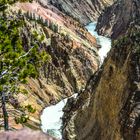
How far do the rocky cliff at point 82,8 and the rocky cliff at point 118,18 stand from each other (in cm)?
1342

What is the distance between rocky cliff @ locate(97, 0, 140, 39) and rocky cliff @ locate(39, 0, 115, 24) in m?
13.4

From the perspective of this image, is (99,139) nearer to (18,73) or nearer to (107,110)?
(107,110)

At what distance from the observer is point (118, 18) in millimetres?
144750

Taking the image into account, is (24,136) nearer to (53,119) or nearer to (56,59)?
(53,119)

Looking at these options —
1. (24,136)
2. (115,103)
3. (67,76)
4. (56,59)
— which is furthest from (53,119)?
(24,136)

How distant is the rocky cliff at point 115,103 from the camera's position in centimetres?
3825

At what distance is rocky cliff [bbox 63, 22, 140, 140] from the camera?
3825 cm

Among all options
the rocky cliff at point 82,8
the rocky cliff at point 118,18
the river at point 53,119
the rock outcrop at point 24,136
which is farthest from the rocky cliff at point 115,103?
the rocky cliff at point 82,8

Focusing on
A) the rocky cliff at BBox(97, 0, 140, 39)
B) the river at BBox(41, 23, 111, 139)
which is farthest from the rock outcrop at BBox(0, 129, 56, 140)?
the rocky cliff at BBox(97, 0, 140, 39)

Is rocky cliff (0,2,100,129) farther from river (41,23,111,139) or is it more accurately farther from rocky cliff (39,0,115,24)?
rocky cliff (39,0,115,24)

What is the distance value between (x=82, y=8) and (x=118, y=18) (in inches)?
1568

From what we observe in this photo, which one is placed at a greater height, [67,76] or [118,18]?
[118,18]

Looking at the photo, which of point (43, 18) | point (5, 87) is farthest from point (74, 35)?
point (5, 87)

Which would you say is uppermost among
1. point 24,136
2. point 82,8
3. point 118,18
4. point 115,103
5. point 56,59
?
point 82,8
